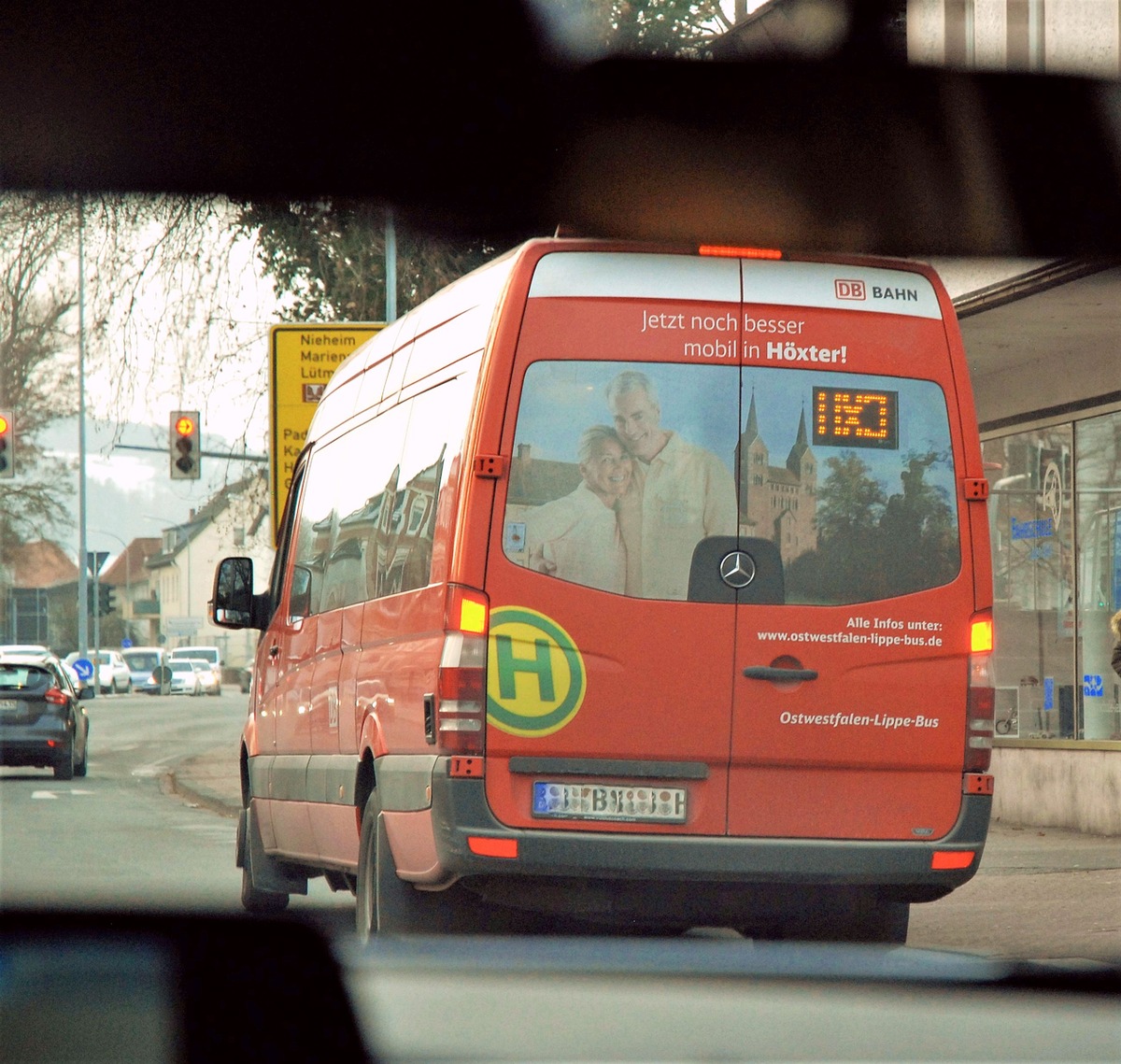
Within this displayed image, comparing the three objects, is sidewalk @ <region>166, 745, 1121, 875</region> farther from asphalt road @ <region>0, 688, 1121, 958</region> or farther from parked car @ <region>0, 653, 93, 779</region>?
parked car @ <region>0, 653, 93, 779</region>

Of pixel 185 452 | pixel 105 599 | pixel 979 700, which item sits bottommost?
pixel 979 700

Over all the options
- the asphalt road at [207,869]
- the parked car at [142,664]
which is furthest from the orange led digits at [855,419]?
the parked car at [142,664]

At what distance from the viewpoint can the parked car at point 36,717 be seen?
2489cm

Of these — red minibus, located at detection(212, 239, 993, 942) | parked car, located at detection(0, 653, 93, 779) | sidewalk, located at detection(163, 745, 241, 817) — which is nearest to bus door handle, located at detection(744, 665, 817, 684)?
red minibus, located at detection(212, 239, 993, 942)

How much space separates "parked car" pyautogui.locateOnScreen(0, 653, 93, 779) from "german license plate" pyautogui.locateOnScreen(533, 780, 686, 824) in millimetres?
19752

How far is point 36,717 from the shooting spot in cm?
2508

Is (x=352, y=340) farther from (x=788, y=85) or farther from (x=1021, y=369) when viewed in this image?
(x=788, y=85)

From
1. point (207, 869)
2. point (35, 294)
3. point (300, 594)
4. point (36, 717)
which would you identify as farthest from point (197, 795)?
point (35, 294)

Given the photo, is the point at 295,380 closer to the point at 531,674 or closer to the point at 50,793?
the point at 50,793

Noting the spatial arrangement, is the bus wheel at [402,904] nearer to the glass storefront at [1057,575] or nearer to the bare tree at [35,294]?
the bare tree at [35,294]

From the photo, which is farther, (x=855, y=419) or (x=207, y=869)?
(x=207, y=869)

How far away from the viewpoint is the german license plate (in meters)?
6.25

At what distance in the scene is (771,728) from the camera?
6.37m

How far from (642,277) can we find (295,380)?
1053 centimetres
